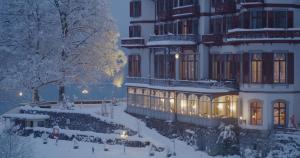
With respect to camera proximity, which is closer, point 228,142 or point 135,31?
point 228,142

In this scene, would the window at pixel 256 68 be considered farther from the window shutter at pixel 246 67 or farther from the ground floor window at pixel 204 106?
the ground floor window at pixel 204 106

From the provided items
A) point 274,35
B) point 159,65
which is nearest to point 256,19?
point 274,35

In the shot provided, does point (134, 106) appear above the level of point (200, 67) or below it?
below

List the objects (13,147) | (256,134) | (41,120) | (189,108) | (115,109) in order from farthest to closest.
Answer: (115,109) < (41,120) < (189,108) < (256,134) < (13,147)

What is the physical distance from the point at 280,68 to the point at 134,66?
21.6m

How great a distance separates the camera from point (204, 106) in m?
45.0

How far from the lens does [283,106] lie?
136 ft

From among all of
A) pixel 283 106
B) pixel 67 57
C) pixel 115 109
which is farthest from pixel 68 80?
pixel 283 106

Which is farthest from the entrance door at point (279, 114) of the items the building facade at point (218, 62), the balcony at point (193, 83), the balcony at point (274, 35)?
the balcony at point (274, 35)

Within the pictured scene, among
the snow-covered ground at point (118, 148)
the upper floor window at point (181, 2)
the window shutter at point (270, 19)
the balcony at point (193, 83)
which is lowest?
the snow-covered ground at point (118, 148)

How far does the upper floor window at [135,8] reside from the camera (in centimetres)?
5865

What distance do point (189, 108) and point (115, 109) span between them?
545 inches

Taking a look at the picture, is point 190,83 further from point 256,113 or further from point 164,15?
point 164,15

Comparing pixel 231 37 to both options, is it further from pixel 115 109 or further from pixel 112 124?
pixel 115 109
